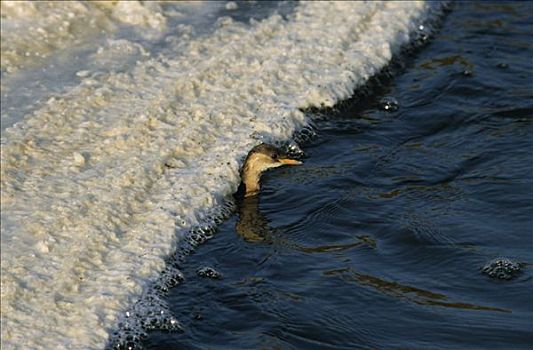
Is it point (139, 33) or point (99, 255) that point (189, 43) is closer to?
point (139, 33)

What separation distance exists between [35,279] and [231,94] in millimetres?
2662

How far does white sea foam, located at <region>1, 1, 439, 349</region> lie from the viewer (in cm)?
655

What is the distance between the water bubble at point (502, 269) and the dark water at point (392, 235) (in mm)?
40

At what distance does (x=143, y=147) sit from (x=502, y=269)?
2.61m

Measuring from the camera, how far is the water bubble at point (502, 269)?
263 inches

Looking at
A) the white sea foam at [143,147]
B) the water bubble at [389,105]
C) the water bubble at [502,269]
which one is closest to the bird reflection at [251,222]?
the white sea foam at [143,147]

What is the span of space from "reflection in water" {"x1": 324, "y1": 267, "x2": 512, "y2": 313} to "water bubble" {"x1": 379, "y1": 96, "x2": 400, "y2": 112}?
8.07 ft

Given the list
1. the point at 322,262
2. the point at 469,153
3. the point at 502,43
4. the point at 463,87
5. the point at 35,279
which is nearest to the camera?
the point at 35,279

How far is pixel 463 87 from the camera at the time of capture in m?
9.35

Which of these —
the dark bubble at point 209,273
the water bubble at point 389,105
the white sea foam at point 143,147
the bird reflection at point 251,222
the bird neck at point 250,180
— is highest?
the white sea foam at point 143,147

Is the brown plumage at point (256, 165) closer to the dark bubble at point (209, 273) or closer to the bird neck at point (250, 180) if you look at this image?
the bird neck at point (250, 180)

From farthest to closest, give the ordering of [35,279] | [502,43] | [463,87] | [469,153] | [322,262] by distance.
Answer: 1. [502,43]
2. [463,87]
3. [469,153]
4. [322,262]
5. [35,279]

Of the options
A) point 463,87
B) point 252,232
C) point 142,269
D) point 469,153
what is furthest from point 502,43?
point 142,269

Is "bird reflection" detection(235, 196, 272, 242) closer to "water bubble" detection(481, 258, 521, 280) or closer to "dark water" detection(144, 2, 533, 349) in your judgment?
"dark water" detection(144, 2, 533, 349)
